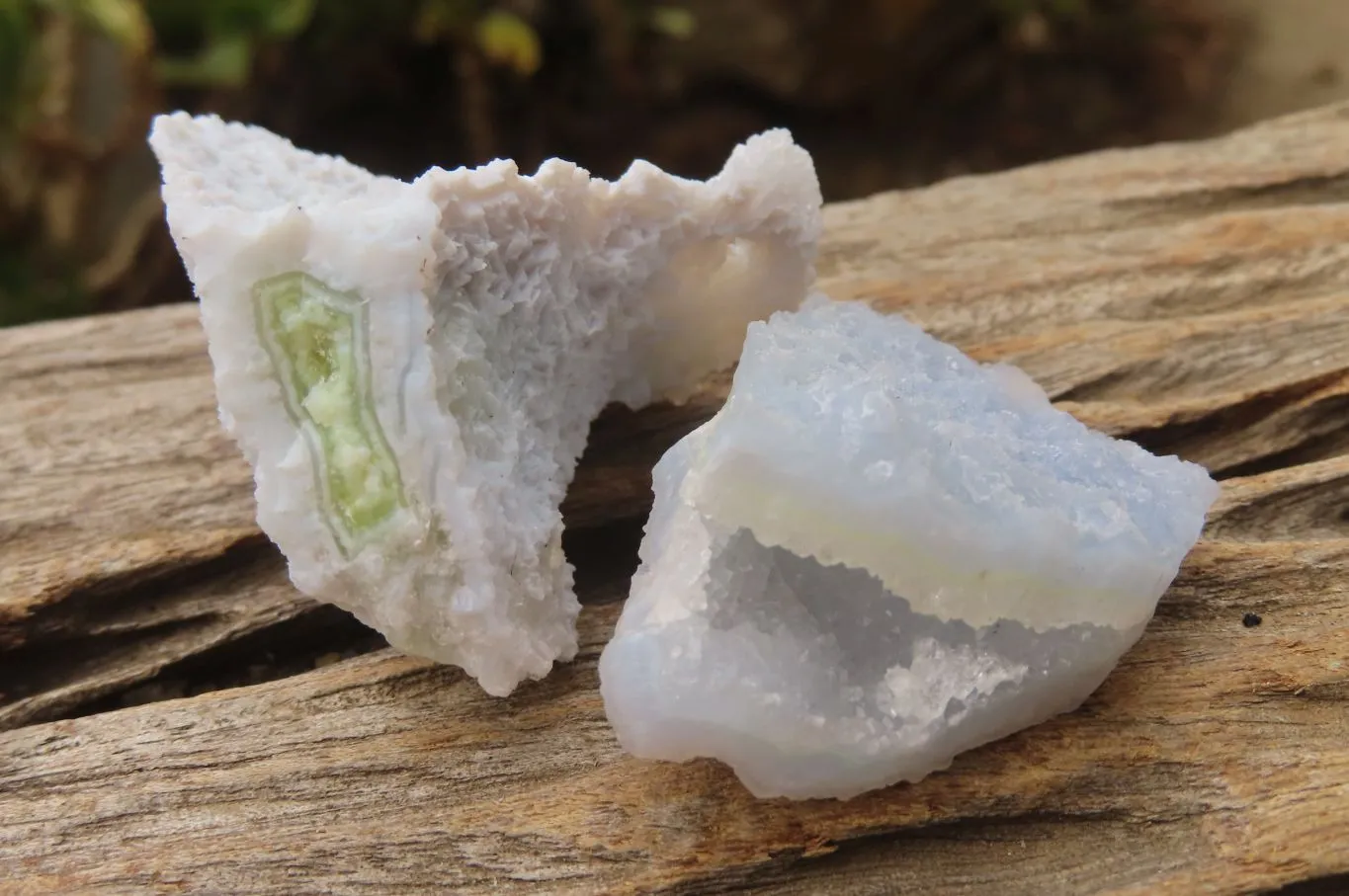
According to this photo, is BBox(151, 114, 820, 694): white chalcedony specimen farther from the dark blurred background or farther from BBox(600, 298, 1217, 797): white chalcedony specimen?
the dark blurred background

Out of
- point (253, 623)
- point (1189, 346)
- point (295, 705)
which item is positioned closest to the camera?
point (295, 705)

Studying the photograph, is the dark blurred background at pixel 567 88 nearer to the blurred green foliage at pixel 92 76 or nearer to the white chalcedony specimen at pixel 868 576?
the blurred green foliage at pixel 92 76

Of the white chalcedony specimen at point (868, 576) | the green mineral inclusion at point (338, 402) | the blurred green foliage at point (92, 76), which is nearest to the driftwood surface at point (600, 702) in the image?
the white chalcedony specimen at point (868, 576)

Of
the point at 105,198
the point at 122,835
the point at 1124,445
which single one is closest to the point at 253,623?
the point at 122,835

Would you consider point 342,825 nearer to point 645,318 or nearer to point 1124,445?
point 645,318

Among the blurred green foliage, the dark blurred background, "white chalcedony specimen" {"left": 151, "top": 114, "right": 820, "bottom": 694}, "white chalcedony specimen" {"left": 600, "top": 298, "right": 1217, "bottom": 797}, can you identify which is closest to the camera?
"white chalcedony specimen" {"left": 600, "top": 298, "right": 1217, "bottom": 797}

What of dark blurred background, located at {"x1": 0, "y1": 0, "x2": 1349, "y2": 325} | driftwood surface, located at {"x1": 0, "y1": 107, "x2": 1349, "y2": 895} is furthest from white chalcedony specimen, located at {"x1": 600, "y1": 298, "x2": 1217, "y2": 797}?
dark blurred background, located at {"x1": 0, "y1": 0, "x2": 1349, "y2": 325}

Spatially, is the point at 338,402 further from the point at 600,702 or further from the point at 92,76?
the point at 92,76
